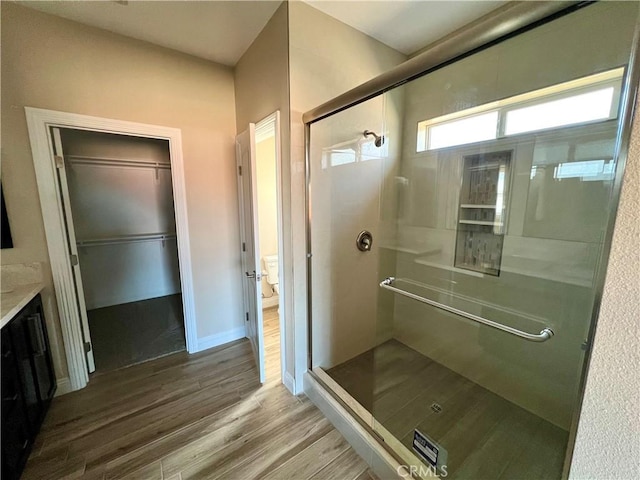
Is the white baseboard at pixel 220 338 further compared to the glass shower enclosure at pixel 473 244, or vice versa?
the white baseboard at pixel 220 338

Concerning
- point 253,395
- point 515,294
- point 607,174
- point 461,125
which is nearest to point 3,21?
point 253,395

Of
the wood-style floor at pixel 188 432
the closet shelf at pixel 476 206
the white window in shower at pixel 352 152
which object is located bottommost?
the wood-style floor at pixel 188 432

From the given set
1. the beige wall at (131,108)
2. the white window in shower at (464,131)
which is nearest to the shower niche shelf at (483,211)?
the white window in shower at (464,131)

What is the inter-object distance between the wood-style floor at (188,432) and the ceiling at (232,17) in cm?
273

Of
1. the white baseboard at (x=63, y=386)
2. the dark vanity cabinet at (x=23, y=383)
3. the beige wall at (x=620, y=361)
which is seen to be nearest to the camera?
the beige wall at (x=620, y=361)

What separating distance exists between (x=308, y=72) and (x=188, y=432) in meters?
2.54

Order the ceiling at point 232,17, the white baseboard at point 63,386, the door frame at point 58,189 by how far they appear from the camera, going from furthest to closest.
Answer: the white baseboard at point 63,386 → the door frame at point 58,189 → the ceiling at point 232,17

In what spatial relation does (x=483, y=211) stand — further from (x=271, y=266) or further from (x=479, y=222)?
(x=271, y=266)

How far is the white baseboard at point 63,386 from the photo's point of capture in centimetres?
197

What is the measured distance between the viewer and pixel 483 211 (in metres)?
1.92

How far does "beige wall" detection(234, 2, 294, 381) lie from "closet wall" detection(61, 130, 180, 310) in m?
2.23

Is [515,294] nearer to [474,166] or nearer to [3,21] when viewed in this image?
[474,166]

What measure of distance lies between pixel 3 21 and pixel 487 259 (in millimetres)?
3572

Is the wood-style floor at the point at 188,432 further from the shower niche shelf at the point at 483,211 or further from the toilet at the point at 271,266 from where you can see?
the shower niche shelf at the point at 483,211
